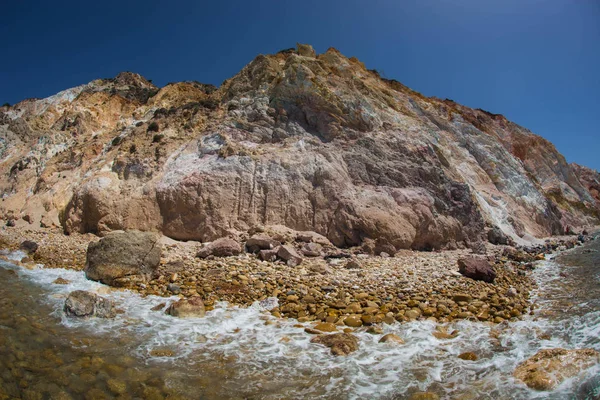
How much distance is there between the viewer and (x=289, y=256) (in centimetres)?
1255

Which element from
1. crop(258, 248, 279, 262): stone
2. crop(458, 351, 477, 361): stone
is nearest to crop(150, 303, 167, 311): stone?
crop(258, 248, 279, 262): stone

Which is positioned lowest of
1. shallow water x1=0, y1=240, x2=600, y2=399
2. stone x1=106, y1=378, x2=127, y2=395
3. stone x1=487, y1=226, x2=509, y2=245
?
stone x1=106, y1=378, x2=127, y2=395

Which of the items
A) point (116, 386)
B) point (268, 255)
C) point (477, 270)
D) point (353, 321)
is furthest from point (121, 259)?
point (477, 270)

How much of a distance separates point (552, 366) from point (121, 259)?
34.6 ft

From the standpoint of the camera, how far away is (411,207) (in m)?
17.9

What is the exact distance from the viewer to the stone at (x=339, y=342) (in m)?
6.05

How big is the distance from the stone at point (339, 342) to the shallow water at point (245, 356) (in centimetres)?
13

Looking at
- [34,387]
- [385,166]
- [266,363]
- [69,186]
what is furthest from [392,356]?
[69,186]

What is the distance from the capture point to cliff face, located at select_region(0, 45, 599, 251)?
16609 millimetres

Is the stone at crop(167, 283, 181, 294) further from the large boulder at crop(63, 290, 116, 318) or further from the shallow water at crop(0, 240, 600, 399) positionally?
the large boulder at crop(63, 290, 116, 318)

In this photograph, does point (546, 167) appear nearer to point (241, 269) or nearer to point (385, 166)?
point (385, 166)

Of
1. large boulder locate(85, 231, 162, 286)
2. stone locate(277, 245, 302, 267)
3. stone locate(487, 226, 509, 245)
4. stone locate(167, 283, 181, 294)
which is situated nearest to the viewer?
stone locate(167, 283, 181, 294)

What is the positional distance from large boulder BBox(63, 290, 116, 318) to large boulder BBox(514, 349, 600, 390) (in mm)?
7748

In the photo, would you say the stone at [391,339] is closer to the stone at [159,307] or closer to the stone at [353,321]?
the stone at [353,321]
